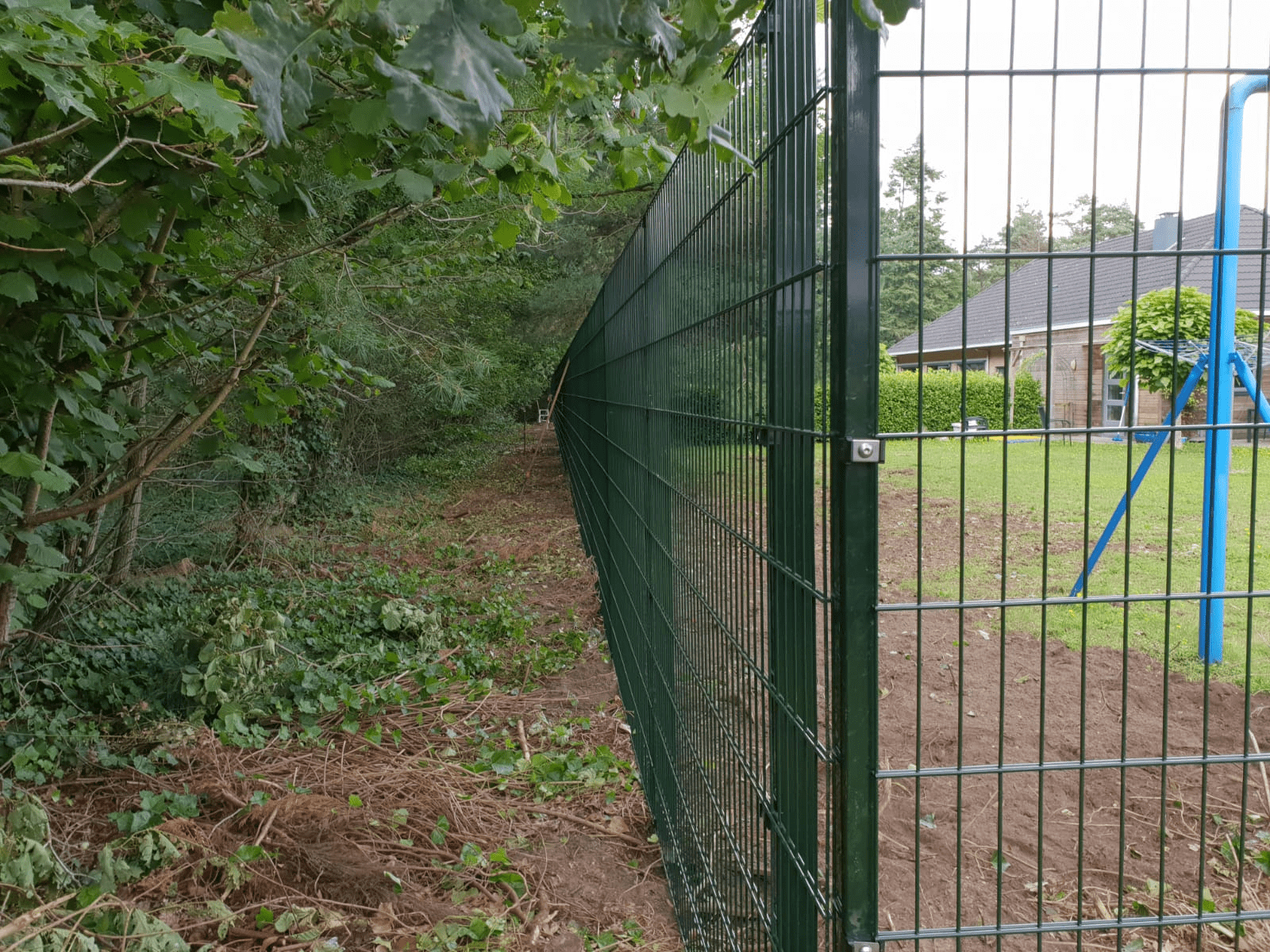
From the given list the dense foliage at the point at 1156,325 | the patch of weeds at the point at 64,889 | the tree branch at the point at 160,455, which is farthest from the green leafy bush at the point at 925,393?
the tree branch at the point at 160,455

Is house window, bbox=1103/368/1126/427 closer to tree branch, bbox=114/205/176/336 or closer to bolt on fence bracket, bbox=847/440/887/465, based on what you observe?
bolt on fence bracket, bbox=847/440/887/465

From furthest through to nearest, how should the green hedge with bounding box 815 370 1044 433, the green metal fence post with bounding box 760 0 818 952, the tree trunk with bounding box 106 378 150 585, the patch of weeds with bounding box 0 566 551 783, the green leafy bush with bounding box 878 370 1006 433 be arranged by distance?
the tree trunk with bounding box 106 378 150 585
the patch of weeds with bounding box 0 566 551 783
the green leafy bush with bounding box 878 370 1006 433
the green hedge with bounding box 815 370 1044 433
the green metal fence post with bounding box 760 0 818 952

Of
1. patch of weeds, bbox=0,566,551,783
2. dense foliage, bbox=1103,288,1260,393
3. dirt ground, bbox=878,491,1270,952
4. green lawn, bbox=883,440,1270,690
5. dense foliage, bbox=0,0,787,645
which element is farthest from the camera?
green lawn, bbox=883,440,1270,690

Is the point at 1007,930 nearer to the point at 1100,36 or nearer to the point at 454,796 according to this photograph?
the point at 1100,36

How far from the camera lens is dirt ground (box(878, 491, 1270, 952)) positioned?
3188mm

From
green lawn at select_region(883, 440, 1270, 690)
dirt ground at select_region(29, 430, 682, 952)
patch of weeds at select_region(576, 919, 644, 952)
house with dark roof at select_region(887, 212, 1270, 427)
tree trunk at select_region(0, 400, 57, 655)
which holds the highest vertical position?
house with dark roof at select_region(887, 212, 1270, 427)

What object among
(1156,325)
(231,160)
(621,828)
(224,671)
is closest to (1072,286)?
(1156,325)

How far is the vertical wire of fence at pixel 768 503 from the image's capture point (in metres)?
1.54

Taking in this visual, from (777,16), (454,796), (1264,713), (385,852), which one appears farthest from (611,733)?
(777,16)

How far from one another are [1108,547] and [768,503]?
8383 millimetres

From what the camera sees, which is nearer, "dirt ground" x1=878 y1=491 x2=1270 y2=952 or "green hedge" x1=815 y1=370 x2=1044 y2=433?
"green hedge" x1=815 y1=370 x2=1044 y2=433

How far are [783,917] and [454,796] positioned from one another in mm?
2545

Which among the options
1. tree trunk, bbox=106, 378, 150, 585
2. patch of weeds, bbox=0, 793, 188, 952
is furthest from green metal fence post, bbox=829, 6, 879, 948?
tree trunk, bbox=106, 378, 150, 585

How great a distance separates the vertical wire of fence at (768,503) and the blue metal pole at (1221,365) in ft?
2.13
